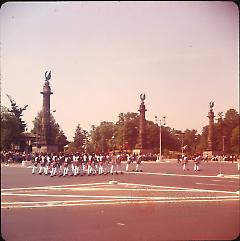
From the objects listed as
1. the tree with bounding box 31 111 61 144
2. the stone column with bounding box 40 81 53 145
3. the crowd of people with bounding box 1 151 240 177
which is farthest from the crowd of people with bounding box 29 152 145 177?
the stone column with bounding box 40 81 53 145

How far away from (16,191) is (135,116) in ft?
18.1

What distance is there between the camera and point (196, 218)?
8688 mm

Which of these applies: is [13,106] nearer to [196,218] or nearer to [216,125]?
[196,218]

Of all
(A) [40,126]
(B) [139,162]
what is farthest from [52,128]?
(B) [139,162]

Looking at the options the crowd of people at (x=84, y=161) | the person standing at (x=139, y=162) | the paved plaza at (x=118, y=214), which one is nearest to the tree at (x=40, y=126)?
the crowd of people at (x=84, y=161)

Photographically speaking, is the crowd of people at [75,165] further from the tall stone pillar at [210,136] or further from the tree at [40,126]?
the tree at [40,126]

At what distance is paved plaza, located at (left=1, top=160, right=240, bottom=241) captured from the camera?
7316mm

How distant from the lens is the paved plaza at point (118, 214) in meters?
7.32

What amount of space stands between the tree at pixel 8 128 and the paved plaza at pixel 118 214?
0.87 m

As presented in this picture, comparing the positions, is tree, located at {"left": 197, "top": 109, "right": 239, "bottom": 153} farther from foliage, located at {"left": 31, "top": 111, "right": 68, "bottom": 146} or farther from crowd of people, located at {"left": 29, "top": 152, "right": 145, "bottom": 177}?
crowd of people, located at {"left": 29, "top": 152, "right": 145, "bottom": 177}

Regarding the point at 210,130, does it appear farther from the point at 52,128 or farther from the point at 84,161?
the point at 84,161

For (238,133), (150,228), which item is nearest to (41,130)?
(150,228)

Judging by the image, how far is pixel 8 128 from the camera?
8812mm

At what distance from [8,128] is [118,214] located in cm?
289
